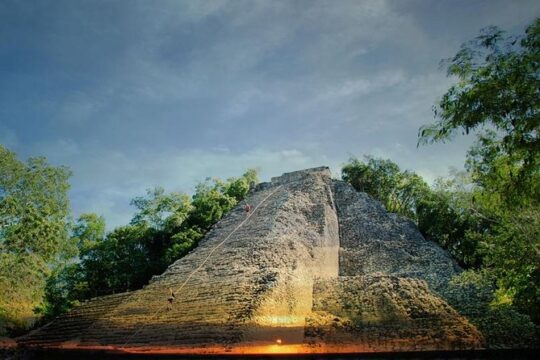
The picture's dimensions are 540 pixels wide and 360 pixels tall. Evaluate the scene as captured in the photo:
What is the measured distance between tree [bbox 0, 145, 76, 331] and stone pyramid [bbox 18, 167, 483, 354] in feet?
24.9

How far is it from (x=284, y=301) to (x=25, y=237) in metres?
15.8

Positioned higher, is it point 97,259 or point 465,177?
point 465,177

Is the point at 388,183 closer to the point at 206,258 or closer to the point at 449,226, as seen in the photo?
the point at 449,226

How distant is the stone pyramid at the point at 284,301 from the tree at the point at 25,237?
760 cm

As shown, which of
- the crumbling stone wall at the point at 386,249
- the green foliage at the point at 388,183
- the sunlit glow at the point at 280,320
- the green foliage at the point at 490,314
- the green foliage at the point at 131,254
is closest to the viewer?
the green foliage at the point at 490,314

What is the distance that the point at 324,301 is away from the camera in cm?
1135

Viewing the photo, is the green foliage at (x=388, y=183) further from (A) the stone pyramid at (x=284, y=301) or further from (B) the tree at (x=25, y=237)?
(B) the tree at (x=25, y=237)

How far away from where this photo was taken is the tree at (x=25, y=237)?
18.5 metres

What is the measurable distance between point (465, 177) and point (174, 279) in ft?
32.8

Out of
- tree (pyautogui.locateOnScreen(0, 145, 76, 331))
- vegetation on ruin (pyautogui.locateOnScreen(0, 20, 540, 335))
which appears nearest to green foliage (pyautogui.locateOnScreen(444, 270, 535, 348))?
vegetation on ruin (pyautogui.locateOnScreen(0, 20, 540, 335))

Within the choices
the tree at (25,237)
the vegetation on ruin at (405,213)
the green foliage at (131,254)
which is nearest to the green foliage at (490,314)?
the vegetation on ruin at (405,213)

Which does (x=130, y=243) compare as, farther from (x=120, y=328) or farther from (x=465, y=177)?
(x=465, y=177)

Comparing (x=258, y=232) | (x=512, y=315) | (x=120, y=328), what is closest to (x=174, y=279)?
(x=120, y=328)

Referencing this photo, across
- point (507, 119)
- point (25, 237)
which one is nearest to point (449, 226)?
point (507, 119)
